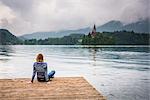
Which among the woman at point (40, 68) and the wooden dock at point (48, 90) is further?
the woman at point (40, 68)

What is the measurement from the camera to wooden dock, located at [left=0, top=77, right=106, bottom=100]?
24.0 feet

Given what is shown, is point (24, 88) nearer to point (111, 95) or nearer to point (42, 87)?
point (42, 87)

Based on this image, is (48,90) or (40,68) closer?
(48,90)

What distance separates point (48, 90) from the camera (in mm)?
7852

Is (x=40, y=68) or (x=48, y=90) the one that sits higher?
(x=40, y=68)

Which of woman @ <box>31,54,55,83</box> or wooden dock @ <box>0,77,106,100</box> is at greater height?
woman @ <box>31,54,55,83</box>

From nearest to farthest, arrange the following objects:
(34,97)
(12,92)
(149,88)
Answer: (34,97) < (12,92) < (149,88)

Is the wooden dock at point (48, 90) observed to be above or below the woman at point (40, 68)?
below

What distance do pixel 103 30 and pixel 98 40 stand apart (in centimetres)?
474

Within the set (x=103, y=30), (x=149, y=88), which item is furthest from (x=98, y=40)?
(x=149, y=88)

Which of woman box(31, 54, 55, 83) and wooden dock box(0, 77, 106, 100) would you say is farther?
woman box(31, 54, 55, 83)

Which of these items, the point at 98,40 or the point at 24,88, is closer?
the point at 24,88

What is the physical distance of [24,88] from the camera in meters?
8.16

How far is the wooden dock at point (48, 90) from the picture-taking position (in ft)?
24.0
